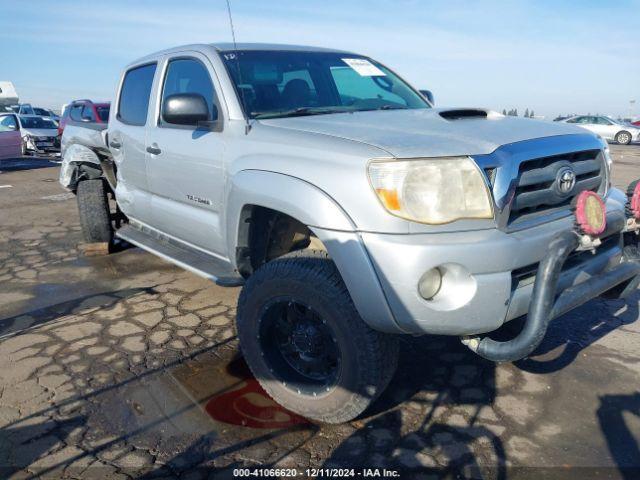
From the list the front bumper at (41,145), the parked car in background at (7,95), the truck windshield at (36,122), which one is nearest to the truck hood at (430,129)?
the front bumper at (41,145)

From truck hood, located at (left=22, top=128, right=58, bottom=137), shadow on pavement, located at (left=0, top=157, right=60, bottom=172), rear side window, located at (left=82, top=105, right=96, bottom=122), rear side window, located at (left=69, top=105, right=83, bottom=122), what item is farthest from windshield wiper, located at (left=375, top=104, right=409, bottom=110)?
truck hood, located at (left=22, top=128, right=58, bottom=137)

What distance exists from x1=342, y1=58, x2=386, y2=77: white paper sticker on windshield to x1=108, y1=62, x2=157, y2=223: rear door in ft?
5.18

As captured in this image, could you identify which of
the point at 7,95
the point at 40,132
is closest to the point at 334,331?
the point at 40,132

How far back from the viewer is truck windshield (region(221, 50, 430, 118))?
3.39 meters

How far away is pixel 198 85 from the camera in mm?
3695

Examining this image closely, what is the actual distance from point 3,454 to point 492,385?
260 cm

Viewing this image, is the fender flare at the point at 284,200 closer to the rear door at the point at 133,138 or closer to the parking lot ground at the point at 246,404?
the parking lot ground at the point at 246,404

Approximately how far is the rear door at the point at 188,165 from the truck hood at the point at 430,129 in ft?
1.67

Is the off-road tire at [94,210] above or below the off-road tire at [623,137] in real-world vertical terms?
above

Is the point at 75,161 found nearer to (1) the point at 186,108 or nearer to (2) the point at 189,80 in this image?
(2) the point at 189,80

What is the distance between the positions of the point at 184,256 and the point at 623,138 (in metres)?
29.0

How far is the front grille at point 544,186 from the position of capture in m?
2.51

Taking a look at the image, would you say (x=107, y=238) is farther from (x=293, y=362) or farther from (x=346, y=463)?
(x=346, y=463)

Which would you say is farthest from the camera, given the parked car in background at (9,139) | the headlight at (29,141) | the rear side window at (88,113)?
the headlight at (29,141)
